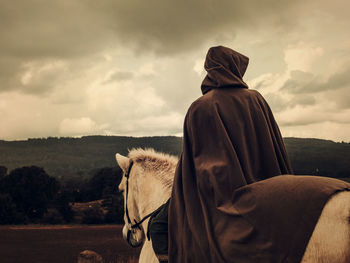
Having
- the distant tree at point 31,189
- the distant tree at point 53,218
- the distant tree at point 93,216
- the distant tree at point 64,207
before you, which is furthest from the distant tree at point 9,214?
the distant tree at point 93,216

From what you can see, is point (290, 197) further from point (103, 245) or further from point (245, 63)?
point (103, 245)

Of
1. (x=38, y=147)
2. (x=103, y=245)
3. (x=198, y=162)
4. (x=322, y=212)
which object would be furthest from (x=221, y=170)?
(x=38, y=147)

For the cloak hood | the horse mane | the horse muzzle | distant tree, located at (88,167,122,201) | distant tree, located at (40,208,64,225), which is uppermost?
the cloak hood

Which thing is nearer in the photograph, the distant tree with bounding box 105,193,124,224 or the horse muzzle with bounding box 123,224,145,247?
the horse muzzle with bounding box 123,224,145,247

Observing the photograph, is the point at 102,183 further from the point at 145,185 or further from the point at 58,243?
the point at 145,185

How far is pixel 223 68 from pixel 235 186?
1442 mm

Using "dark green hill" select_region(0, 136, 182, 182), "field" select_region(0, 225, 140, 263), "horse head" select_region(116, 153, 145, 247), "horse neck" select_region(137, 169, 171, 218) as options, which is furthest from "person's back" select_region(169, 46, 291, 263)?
"dark green hill" select_region(0, 136, 182, 182)

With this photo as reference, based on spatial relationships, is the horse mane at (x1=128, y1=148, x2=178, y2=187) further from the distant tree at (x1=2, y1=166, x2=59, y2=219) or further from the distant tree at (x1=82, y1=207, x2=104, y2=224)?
the distant tree at (x1=2, y1=166, x2=59, y2=219)

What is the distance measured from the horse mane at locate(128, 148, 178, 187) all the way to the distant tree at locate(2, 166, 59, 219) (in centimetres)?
2586

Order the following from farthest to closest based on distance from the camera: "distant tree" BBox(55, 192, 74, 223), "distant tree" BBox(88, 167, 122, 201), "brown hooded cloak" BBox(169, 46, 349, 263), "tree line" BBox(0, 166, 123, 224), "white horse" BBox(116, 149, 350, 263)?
"distant tree" BBox(55, 192, 74, 223) → "tree line" BBox(0, 166, 123, 224) → "distant tree" BBox(88, 167, 122, 201) → "white horse" BBox(116, 149, 350, 263) → "brown hooded cloak" BBox(169, 46, 349, 263)

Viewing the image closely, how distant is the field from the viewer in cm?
1676

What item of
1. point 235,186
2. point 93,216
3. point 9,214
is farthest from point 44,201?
point 235,186

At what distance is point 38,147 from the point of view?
86312 mm

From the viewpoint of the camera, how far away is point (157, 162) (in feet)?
17.5
